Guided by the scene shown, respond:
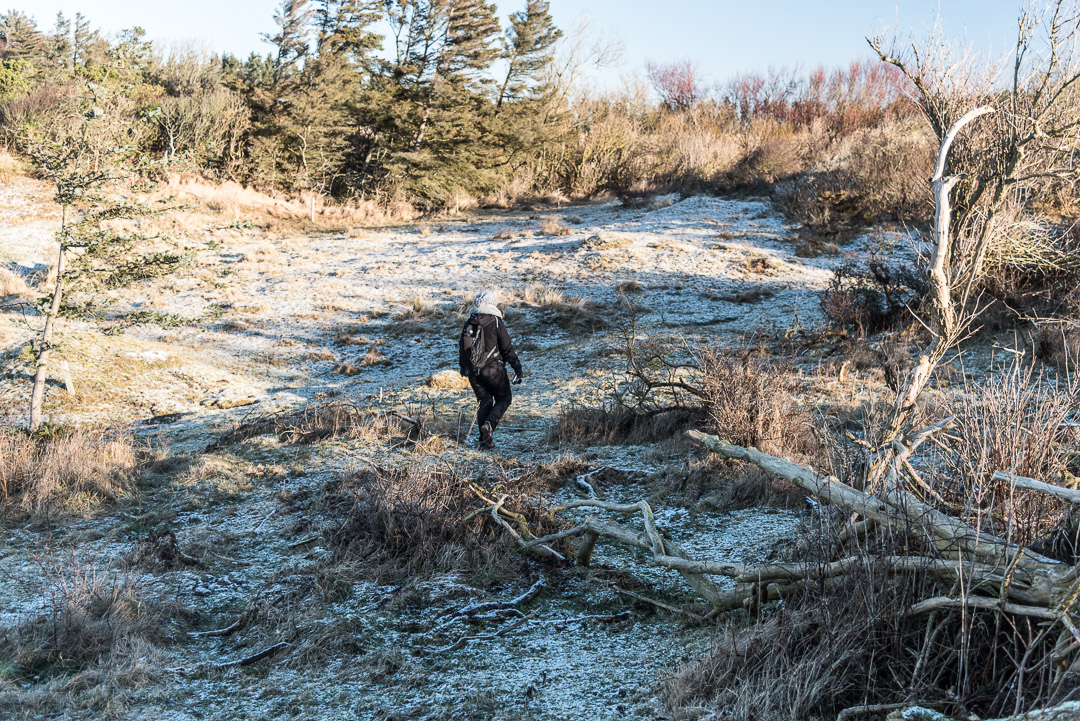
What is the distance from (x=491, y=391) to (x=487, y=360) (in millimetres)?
343

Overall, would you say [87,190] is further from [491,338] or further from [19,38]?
[19,38]

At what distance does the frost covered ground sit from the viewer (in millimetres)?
3500

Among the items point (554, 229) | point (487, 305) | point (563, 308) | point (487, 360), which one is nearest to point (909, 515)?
point (487, 360)

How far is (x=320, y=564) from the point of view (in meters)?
4.60

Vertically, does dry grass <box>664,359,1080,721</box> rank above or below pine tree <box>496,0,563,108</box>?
below

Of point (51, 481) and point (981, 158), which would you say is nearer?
point (51, 481)

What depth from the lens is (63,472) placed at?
6.18 metres

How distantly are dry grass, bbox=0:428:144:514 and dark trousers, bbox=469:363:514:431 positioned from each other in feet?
9.82

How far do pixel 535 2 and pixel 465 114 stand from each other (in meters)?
4.85

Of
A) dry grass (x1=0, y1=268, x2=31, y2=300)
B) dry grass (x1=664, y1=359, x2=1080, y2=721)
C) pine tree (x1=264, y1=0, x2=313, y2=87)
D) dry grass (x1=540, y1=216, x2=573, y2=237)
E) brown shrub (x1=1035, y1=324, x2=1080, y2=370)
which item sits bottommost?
dry grass (x1=0, y1=268, x2=31, y2=300)

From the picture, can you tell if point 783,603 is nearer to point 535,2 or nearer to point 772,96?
point 535,2

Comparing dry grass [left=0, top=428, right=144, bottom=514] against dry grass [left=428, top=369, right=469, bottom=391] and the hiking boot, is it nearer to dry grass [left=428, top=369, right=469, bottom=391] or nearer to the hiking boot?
the hiking boot

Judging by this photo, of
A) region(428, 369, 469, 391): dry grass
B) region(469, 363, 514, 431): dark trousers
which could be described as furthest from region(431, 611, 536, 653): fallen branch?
region(428, 369, 469, 391): dry grass

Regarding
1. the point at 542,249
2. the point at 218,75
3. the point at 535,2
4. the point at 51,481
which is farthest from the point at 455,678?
the point at 218,75
